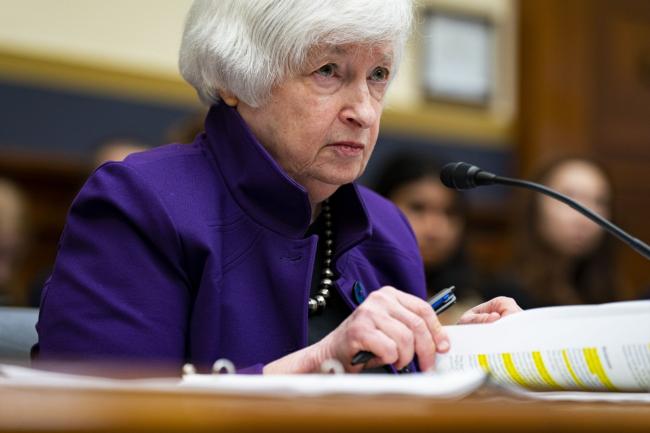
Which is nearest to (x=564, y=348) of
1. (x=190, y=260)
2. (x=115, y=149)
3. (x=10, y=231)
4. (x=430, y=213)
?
(x=190, y=260)

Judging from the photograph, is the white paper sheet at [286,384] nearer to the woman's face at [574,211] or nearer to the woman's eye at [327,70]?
the woman's eye at [327,70]

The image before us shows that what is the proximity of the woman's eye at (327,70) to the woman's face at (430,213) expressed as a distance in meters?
1.88

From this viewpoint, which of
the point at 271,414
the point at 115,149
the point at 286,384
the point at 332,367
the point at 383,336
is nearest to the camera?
the point at 271,414

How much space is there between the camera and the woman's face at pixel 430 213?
11.1 feet

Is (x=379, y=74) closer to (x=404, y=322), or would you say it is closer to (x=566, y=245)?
(x=404, y=322)

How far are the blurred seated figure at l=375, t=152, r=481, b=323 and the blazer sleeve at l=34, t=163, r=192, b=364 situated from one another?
2041 mm

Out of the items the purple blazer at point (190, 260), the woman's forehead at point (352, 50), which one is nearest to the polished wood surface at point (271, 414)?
the purple blazer at point (190, 260)

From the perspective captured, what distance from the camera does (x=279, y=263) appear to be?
145 cm

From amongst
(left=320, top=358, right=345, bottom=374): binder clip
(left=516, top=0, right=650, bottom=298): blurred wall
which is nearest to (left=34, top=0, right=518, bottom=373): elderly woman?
(left=320, top=358, right=345, bottom=374): binder clip

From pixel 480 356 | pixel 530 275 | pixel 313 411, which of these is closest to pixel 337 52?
pixel 480 356

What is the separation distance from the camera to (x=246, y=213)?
146cm

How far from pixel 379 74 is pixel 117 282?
1.69 ft

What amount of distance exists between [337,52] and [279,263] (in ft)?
1.01

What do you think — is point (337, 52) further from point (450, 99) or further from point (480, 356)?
point (450, 99)
